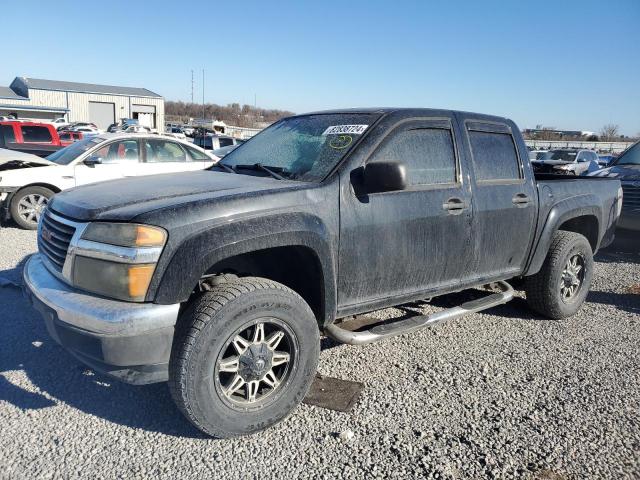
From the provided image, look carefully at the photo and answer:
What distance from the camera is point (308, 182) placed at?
3.18 metres

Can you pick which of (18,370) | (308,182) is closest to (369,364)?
(308,182)

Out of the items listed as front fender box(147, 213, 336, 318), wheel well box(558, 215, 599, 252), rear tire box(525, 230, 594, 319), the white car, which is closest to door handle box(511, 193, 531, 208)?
rear tire box(525, 230, 594, 319)

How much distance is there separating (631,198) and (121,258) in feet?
25.2

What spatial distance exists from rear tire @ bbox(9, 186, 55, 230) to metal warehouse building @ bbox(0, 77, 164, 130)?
45.1 metres

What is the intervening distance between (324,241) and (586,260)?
327 centimetres

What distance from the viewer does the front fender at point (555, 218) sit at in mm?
4504

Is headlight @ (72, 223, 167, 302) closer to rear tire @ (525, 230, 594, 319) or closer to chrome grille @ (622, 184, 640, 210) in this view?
rear tire @ (525, 230, 594, 319)

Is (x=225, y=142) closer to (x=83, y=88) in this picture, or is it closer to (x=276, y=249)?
(x=276, y=249)

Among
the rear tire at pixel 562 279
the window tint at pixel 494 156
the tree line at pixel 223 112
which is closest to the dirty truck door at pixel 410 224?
the window tint at pixel 494 156

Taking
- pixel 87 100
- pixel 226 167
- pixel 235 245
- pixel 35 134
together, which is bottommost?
pixel 235 245

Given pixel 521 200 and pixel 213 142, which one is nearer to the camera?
pixel 521 200

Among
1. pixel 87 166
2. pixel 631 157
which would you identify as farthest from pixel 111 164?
pixel 631 157

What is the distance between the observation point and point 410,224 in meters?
3.42

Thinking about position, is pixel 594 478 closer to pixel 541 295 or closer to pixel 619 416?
pixel 619 416
